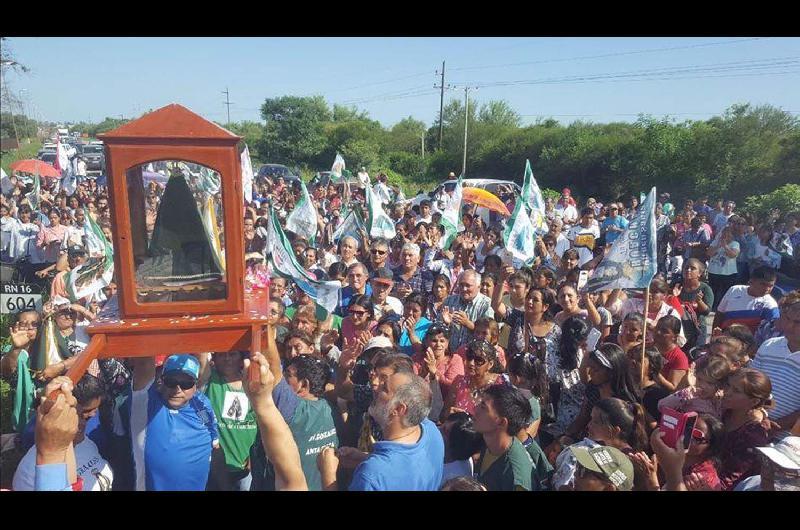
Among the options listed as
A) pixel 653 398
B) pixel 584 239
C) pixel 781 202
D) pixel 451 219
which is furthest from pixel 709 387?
pixel 781 202

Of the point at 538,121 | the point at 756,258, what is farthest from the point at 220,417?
the point at 538,121

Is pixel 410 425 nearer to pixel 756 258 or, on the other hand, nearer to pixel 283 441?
pixel 283 441

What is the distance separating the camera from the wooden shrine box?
7.99 feet

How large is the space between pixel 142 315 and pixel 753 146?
72.2 ft

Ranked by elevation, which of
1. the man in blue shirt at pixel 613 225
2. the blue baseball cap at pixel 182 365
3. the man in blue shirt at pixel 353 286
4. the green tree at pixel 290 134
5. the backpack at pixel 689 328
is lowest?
the backpack at pixel 689 328

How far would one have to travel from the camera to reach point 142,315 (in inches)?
102

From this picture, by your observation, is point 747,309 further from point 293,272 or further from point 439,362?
point 293,272

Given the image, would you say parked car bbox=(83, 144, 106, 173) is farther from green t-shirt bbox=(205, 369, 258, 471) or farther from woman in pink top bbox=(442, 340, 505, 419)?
woman in pink top bbox=(442, 340, 505, 419)

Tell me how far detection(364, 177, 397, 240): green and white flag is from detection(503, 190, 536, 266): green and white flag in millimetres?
2616

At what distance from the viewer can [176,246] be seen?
283cm

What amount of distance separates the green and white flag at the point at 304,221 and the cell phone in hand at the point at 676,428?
630 centimetres

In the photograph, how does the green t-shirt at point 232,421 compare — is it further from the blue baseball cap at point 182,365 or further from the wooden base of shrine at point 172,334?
the wooden base of shrine at point 172,334

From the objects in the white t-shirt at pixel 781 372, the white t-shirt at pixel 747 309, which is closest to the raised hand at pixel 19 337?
the white t-shirt at pixel 781 372

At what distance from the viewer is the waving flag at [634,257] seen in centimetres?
457
